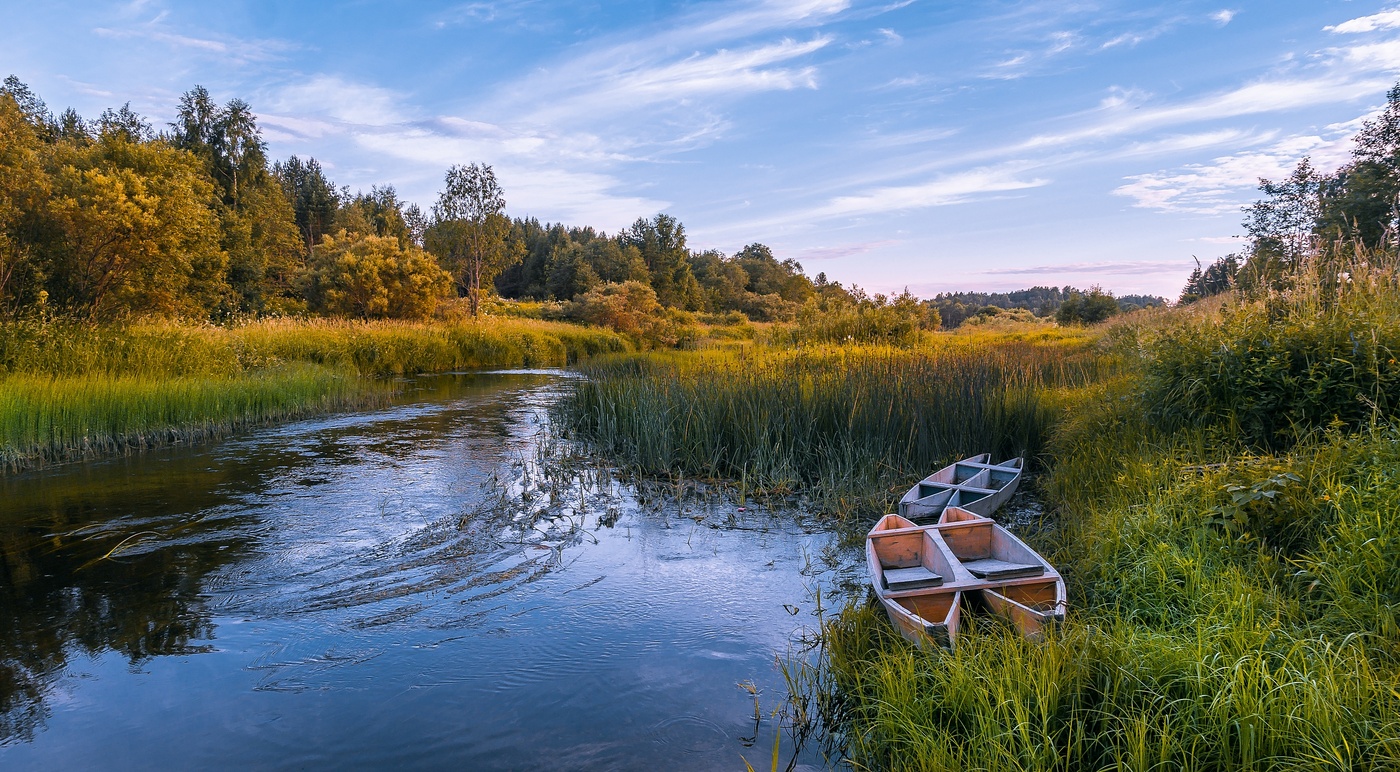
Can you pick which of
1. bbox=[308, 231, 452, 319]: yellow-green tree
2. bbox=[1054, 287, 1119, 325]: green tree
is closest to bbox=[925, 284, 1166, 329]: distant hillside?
bbox=[1054, 287, 1119, 325]: green tree

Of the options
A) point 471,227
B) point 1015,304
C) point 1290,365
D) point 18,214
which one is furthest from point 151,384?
point 1015,304

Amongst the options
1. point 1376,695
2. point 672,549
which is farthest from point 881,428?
point 1376,695

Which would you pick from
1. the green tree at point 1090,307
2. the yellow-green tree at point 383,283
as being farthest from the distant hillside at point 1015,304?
the yellow-green tree at point 383,283

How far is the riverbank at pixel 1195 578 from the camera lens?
8.48ft

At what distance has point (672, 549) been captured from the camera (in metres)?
6.04

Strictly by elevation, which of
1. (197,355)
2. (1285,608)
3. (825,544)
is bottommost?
(825,544)

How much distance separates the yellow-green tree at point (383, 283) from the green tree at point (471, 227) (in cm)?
499

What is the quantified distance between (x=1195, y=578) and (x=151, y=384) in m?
12.6

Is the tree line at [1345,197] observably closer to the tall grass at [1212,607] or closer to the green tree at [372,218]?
the tall grass at [1212,607]

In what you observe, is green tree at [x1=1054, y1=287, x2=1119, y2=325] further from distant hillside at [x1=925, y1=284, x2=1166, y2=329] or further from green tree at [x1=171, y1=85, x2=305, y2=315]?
green tree at [x1=171, y1=85, x2=305, y2=315]

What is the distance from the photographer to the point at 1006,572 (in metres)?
4.13

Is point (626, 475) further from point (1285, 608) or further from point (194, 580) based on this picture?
point (1285, 608)

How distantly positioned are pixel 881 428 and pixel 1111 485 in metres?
2.75

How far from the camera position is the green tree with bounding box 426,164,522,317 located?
3638 cm
